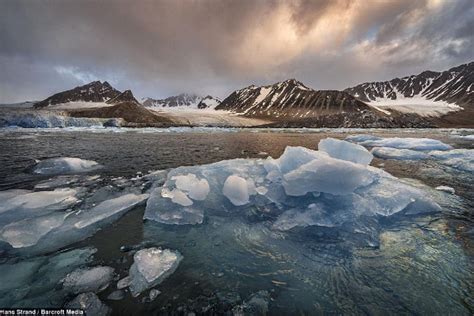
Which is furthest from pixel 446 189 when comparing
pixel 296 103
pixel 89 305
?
pixel 296 103

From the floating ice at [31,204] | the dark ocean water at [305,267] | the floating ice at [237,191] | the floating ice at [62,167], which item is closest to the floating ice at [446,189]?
the dark ocean water at [305,267]

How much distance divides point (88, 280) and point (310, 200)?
4.23 meters

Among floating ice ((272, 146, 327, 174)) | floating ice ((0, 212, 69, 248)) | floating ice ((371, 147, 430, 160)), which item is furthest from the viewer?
floating ice ((371, 147, 430, 160))

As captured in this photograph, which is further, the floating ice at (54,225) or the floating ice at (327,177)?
the floating ice at (327,177)

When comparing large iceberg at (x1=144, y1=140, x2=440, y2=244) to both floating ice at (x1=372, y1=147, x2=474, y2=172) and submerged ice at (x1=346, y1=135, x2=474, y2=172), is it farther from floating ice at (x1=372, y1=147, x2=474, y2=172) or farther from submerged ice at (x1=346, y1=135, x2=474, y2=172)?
submerged ice at (x1=346, y1=135, x2=474, y2=172)

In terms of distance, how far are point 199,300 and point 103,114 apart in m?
105

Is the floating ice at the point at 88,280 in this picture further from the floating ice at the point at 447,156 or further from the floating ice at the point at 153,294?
the floating ice at the point at 447,156

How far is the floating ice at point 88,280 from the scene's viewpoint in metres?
2.81

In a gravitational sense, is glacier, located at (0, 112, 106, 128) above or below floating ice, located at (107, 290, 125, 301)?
above

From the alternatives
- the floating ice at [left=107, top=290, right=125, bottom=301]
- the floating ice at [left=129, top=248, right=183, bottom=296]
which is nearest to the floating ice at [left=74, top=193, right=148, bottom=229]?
the floating ice at [left=129, top=248, right=183, bottom=296]

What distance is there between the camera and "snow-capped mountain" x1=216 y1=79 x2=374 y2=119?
5418 inches

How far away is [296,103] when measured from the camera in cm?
16138

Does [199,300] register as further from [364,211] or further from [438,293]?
[364,211]

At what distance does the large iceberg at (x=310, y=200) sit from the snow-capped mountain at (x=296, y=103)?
455 ft
